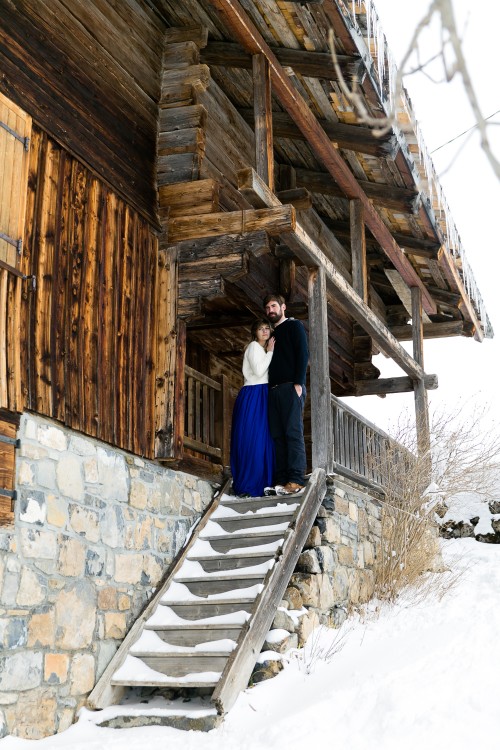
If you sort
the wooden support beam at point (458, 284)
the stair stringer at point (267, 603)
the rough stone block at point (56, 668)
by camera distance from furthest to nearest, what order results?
the wooden support beam at point (458, 284), the stair stringer at point (267, 603), the rough stone block at point (56, 668)

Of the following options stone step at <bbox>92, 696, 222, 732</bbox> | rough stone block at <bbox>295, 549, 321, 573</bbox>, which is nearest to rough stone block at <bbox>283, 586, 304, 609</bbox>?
rough stone block at <bbox>295, 549, 321, 573</bbox>

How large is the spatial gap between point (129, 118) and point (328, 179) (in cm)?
383

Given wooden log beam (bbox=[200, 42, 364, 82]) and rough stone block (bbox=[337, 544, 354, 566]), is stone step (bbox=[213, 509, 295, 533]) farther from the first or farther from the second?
wooden log beam (bbox=[200, 42, 364, 82])

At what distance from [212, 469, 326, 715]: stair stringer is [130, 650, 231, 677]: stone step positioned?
0.15 metres

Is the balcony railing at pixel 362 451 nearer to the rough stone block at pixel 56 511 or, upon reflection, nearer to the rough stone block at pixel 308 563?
the rough stone block at pixel 308 563

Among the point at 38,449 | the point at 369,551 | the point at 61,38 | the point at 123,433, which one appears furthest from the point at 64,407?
the point at 369,551

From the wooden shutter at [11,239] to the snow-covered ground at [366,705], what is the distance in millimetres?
2170

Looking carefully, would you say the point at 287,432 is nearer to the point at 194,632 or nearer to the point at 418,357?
the point at 194,632

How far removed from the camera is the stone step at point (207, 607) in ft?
20.5

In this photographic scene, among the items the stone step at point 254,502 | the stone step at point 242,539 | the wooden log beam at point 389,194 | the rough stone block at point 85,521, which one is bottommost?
the stone step at point 242,539

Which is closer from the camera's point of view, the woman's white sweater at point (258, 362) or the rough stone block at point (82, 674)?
the rough stone block at point (82, 674)

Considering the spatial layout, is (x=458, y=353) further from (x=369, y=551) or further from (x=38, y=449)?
(x=38, y=449)

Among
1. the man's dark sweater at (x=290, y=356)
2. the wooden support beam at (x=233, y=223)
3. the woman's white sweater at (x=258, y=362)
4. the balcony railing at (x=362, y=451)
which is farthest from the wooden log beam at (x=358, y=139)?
Result: the balcony railing at (x=362, y=451)

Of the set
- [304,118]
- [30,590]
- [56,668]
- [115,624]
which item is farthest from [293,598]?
[304,118]
